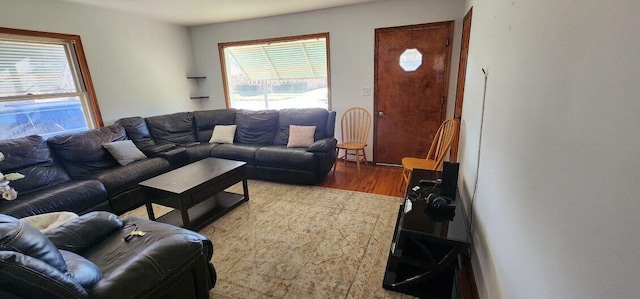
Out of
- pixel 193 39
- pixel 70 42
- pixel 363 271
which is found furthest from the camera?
pixel 193 39

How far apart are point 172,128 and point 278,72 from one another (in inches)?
77.5

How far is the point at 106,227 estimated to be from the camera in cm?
165

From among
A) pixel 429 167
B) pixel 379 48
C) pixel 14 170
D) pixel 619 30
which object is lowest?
pixel 429 167

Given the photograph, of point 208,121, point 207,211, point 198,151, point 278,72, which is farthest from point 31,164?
point 278,72

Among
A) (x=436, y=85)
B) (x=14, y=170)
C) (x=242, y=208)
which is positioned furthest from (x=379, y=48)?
(x=14, y=170)

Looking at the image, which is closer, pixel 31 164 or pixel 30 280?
pixel 30 280

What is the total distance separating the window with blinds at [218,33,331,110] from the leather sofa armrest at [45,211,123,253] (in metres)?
3.28

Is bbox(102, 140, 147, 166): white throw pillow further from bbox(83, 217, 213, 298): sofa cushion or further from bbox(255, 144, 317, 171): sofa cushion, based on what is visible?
bbox(83, 217, 213, 298): sofa cushion

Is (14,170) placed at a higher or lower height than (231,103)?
lower

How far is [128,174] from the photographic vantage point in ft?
9.61

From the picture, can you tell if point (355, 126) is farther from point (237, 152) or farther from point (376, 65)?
point (237, 152)

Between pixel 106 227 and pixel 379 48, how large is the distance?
361 centimetres

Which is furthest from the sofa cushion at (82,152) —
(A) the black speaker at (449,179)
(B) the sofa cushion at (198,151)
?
(A) the black speaker at (449,179)

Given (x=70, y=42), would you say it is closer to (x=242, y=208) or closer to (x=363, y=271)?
(x=242, y=208)
